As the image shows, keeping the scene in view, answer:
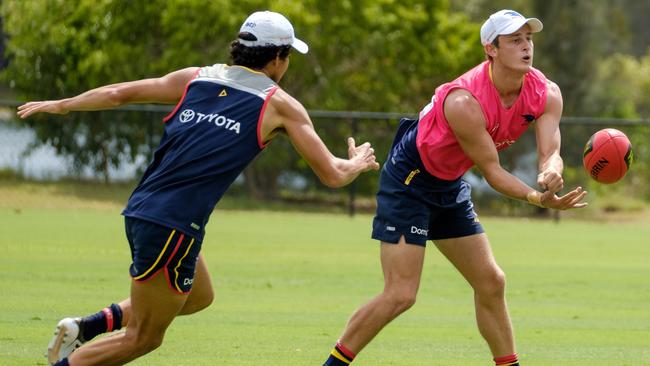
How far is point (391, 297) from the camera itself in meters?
8.02

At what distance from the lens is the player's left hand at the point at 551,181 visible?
7555mm

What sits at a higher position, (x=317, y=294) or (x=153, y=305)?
(x=153, y=305)

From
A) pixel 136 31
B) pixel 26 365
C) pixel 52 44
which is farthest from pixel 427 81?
pixel 26 365

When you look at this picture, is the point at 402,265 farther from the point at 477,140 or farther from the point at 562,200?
the point at 562,200

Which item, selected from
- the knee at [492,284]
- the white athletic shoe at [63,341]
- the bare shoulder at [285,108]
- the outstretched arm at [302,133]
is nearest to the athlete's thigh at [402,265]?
the knee at [492,284]

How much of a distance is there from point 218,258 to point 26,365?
8.40 m

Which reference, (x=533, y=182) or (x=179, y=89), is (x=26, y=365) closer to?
(x=179, y=89)

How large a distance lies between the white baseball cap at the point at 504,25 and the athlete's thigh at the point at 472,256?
53.7 inches

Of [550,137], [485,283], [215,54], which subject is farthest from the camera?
[215,54]

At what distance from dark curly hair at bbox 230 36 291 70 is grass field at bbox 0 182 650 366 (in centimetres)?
302

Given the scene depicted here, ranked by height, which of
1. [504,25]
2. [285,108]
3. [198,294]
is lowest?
[198,294]

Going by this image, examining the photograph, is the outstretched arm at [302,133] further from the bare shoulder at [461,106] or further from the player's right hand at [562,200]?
the player's right hand at [562,200]

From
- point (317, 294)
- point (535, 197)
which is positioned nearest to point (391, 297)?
point (535, 197)

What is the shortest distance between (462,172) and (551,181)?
0.93 metres
